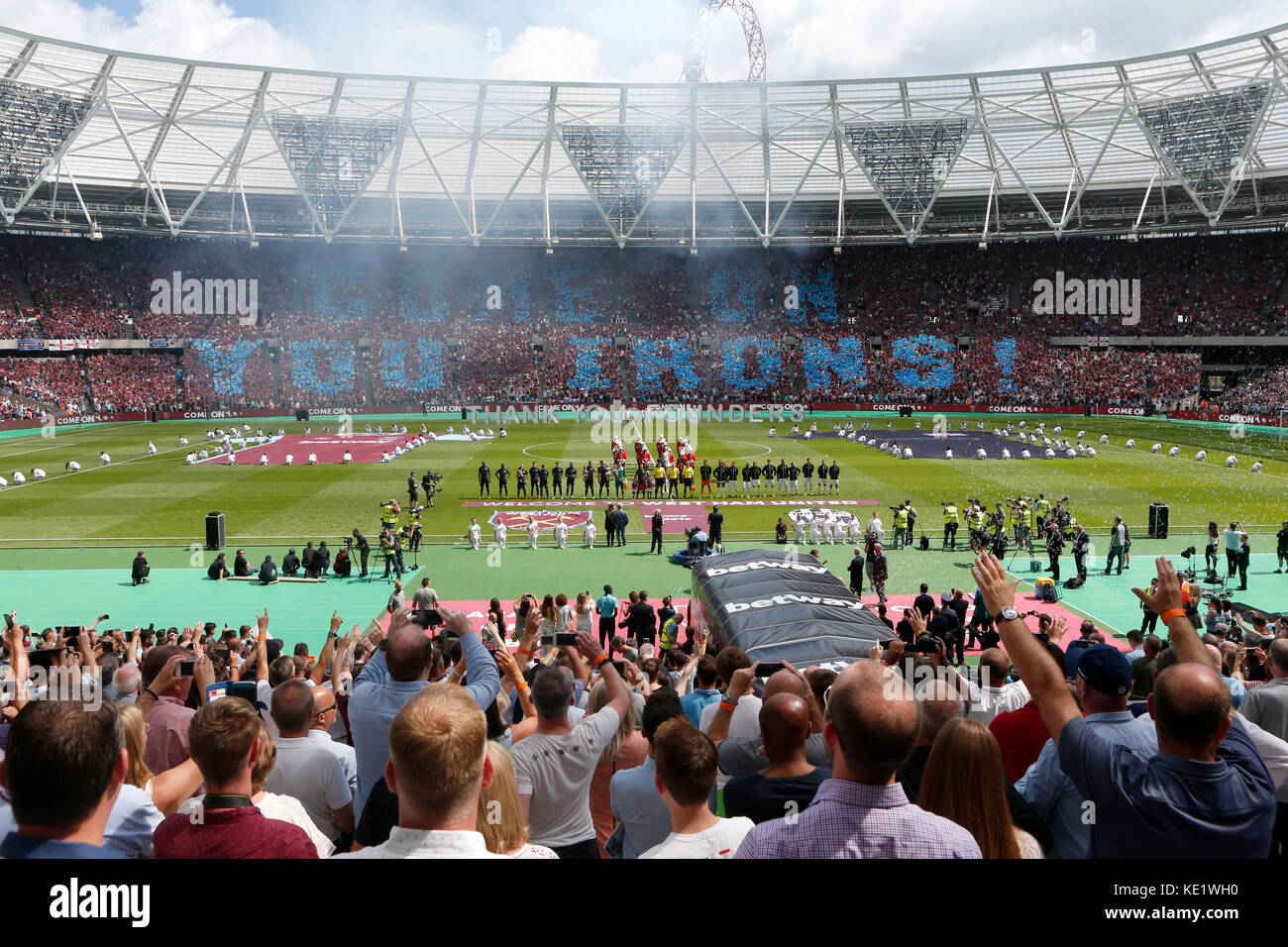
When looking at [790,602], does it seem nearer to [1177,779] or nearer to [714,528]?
[1177,779]

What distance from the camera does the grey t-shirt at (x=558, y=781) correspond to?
459 centimetres

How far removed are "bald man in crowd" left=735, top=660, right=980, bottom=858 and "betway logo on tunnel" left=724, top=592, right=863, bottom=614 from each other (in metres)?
9.61

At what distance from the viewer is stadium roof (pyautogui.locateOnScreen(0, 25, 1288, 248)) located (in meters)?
57.6

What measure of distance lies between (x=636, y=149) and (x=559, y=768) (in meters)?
67.6

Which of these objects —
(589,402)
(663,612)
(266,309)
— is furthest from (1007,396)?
(663,612)

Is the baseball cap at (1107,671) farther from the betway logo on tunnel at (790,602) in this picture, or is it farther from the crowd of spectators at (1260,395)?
the crowd of spectators at (1260,395)

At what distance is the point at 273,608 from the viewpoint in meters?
20.1

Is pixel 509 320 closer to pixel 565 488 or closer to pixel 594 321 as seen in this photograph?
pixel 594 321

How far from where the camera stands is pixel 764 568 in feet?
48.1

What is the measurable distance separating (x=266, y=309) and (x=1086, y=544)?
2759 inches

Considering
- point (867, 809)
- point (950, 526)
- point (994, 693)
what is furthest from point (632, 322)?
point (867, 809)

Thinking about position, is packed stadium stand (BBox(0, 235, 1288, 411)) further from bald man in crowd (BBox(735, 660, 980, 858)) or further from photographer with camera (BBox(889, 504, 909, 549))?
bald man in crowd (BBox(735, 660, 980, 858))
